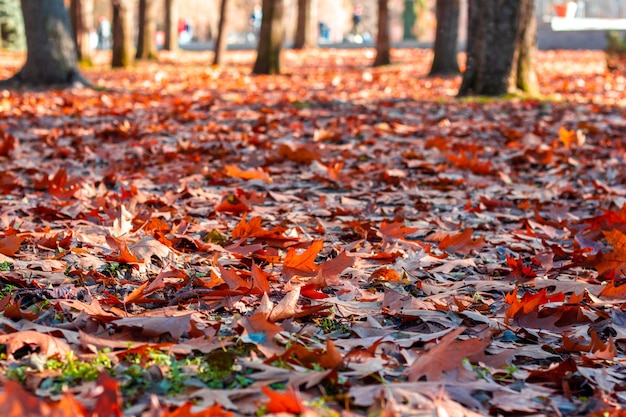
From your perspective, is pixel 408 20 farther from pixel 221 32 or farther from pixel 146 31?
pixel 221 32

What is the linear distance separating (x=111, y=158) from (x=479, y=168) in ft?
9.31

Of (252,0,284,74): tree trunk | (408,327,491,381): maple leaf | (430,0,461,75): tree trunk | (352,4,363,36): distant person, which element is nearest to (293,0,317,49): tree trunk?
(430,0,461,75): tree trunk

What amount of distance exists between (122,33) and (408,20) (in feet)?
108

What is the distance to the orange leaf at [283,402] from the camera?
5.41 ft

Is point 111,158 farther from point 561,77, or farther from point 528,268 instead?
point 561,77

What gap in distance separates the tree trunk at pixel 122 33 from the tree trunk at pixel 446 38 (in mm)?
Result: 7936

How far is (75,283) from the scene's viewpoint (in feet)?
8.85

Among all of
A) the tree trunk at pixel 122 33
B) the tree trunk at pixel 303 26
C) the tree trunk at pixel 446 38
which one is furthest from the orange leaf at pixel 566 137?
the tree trunk at pixel 303 26

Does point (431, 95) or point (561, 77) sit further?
point (561, 77)

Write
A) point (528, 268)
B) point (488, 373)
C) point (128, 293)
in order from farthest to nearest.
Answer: point (528, 268)
point (128, 293)
point (488, 373)

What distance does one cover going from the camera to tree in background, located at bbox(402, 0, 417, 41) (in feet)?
162

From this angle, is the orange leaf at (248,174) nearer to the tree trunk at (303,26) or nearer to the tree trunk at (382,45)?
the tree trunk at (382,45)

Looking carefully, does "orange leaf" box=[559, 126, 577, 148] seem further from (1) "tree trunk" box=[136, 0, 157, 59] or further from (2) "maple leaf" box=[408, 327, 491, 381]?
(1) "tree trunk" box=[136, 0, 157, 59]

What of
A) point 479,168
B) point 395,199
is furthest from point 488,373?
point 479,168
